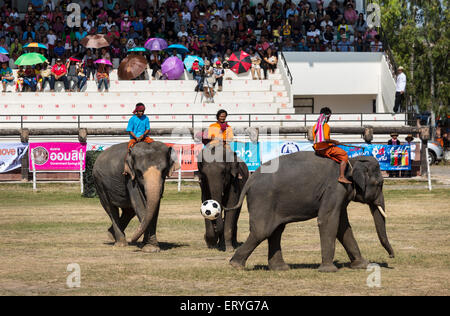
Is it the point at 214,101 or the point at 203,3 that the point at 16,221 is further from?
the point at 203,3

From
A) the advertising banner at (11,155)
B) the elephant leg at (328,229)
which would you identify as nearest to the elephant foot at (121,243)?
the elephant leg at (328,229)

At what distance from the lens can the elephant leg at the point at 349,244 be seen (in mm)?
12562

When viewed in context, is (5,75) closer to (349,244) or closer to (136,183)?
(136,183)

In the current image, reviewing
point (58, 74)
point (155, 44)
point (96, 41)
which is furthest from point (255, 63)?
point (58, 74)

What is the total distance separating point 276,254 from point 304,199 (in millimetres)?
923

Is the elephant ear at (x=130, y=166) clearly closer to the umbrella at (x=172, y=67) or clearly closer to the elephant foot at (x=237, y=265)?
the elephant foot at (x=237, y=265)

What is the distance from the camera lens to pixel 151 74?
40.1 meters

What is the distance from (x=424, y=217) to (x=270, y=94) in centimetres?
1975

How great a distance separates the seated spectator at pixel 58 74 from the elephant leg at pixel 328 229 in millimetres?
27772

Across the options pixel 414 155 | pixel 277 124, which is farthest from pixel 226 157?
pixel 277 124

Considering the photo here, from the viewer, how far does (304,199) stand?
40.2ft

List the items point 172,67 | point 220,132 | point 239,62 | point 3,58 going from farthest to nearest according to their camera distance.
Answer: point 239,62 → point 172,67 → point 3,58 → point 220,132

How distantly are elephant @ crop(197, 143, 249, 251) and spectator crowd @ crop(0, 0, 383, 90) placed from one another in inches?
974
